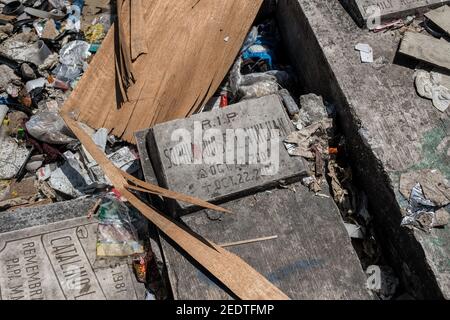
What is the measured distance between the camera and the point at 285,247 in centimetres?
324

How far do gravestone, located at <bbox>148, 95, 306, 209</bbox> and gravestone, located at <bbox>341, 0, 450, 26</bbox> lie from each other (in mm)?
1087

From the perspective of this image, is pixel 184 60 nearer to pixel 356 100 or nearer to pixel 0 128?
pixel 356 100

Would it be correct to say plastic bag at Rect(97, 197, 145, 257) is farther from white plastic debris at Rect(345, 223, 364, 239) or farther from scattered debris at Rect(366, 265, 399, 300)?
scattered debris at Rect(366, 265, 399, 300)

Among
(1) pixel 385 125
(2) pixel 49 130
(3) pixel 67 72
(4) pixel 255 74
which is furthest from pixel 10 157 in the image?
(1) pixel 385 125

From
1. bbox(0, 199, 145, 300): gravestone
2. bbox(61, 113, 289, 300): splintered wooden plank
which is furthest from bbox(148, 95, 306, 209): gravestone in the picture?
bbox(0, 199, 145, 300): gravestone

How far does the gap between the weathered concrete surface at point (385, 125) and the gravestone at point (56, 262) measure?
1807 mm

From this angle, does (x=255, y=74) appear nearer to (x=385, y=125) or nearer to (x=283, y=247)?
(x=385, y=125)

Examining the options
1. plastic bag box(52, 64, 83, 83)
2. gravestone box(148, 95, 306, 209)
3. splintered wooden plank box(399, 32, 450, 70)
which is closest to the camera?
gravestone box(148, 95, 306, 209)

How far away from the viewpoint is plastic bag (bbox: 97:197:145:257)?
344 cm

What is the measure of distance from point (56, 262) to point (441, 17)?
3485 millimetres

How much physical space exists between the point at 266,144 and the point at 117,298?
1486mm

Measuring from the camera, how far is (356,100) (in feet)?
11.8

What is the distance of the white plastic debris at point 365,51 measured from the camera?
3791 mm
